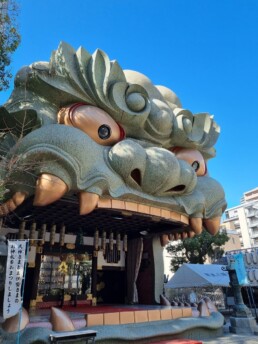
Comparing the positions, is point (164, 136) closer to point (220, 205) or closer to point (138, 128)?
point (138, 128)

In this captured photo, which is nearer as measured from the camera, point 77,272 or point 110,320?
point 110,320

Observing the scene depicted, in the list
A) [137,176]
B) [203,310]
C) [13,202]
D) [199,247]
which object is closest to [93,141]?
[137,176]

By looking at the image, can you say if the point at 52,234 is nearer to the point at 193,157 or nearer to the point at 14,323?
the point at 14,323

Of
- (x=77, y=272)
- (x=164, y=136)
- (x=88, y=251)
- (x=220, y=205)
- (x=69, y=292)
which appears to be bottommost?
(x=69, y=292)

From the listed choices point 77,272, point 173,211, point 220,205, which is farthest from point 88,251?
point 220,205

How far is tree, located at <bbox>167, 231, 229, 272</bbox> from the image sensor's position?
95.4ft

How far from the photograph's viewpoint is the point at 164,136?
973 cm

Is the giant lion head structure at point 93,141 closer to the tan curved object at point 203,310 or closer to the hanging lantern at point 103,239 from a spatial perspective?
the tan curved object at point 203,310

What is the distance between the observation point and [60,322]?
678cm

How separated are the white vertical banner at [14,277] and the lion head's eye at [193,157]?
6.17 m

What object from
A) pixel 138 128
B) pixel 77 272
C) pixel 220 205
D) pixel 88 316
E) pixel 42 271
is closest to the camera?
pixel 88 316

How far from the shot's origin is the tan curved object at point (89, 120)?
8180mm

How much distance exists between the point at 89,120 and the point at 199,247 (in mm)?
24692

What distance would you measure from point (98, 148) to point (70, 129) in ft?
3.12
